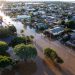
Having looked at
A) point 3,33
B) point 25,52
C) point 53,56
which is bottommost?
point 3,33

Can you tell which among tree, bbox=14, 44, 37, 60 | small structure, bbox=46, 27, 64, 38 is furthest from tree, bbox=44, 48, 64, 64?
small structure, bbox=46, 27, 64, 38

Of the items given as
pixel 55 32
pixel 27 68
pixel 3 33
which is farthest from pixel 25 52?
pixel 55 32

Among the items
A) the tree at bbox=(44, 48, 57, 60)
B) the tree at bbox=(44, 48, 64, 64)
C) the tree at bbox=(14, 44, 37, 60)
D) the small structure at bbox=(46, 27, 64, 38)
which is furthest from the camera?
the small structure at bbox=(46, 27, 64, 38)

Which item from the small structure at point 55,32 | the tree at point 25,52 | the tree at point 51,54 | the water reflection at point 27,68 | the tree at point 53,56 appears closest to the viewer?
the water reflection at point 27,68

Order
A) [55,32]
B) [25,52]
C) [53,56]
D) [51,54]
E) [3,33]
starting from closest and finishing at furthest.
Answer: [25,52], [53,56], [51,54], [3,33], [55,32]

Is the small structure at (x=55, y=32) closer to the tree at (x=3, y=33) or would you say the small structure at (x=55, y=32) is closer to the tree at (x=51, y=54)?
the tree at (x=3, y=33)

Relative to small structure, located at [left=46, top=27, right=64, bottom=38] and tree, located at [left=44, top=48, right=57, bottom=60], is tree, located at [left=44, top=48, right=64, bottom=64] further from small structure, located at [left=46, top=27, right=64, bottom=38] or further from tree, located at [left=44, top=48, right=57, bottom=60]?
small structure, located at [left=46, top=27, right=64, bottom=38]

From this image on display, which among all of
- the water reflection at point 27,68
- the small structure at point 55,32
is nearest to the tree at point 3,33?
the small structure at point 55,32

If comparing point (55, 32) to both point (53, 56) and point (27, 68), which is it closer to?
point (53, 56)

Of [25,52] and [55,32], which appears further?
[55,32]

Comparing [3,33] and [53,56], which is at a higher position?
[53,56]

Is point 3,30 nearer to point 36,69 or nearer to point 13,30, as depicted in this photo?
point 13,30

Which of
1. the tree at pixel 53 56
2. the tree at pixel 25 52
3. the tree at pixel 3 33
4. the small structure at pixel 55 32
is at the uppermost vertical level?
the tree at pixel 25 52
